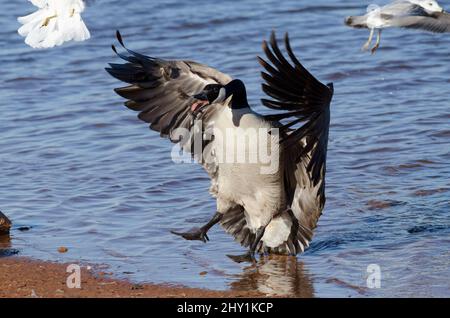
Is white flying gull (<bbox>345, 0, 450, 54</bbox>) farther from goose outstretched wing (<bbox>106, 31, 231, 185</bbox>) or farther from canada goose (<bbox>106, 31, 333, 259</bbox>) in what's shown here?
goose outstretched wing (<bbox>106, 31, 231, 185</bbox>)

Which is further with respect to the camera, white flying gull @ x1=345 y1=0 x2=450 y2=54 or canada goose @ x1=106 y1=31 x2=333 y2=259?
white flying gull @ x1=345 y1=0 x2=450 y2=54

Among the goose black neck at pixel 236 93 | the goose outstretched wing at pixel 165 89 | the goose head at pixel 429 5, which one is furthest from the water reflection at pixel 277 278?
the goose head at pixel 429 5

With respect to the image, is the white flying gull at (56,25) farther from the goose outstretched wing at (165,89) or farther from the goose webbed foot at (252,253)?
the goose webbed foot at (252,253)

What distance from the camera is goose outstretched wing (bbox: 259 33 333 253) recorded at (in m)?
6.00

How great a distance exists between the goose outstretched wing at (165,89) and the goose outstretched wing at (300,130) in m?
0.72

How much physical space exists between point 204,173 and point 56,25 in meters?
2.87

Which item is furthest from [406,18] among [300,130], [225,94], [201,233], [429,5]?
[201,233]

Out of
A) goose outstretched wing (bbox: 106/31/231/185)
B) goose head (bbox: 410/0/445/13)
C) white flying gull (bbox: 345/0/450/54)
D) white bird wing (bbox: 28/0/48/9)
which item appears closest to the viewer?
white bird wing (bbox: 28/0/48/9)

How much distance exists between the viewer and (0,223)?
289 inches

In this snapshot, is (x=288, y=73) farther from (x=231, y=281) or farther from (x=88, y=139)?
(x=88, y=139)

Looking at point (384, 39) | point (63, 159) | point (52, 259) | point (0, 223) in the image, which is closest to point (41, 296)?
point (52, 259)

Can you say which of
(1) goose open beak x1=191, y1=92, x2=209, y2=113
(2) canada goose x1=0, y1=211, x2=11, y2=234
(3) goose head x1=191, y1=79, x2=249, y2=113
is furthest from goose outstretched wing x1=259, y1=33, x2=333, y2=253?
(2) canada goose x1=0, y1=211, x2=11, y2=234

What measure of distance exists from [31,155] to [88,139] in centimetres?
69

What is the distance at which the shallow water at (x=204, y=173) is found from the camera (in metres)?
6.86
